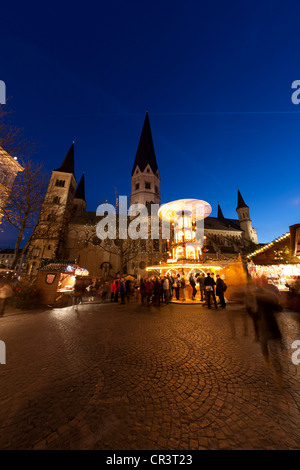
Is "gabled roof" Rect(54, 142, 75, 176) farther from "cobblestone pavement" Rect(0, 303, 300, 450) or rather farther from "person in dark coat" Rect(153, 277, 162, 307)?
"cobblestone pavement" Rect(0, 303, 300, 450)

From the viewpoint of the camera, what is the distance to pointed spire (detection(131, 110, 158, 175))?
57125 millimetres

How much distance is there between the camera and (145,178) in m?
55.2

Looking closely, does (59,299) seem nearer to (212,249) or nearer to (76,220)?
(76,220)

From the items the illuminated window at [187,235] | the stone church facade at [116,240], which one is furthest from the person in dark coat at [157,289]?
the stone church facade at [116,240]

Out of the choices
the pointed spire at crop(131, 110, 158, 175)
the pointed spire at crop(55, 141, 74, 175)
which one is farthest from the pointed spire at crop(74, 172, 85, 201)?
the pointed spire at crop(131, 110, 158, 175)

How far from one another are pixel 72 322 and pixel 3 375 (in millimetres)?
3913

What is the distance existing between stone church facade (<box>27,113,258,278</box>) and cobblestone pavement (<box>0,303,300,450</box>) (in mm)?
23794

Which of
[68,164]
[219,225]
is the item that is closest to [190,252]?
[219,225]

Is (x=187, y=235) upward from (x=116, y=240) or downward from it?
downward

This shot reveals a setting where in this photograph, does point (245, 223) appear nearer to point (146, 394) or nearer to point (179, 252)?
point (179, 252)

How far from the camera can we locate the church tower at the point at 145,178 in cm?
5337

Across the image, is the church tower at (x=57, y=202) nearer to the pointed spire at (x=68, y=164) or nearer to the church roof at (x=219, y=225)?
the pointed spire at (x=68, y=164)

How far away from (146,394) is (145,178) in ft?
186

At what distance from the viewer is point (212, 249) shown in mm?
50781
